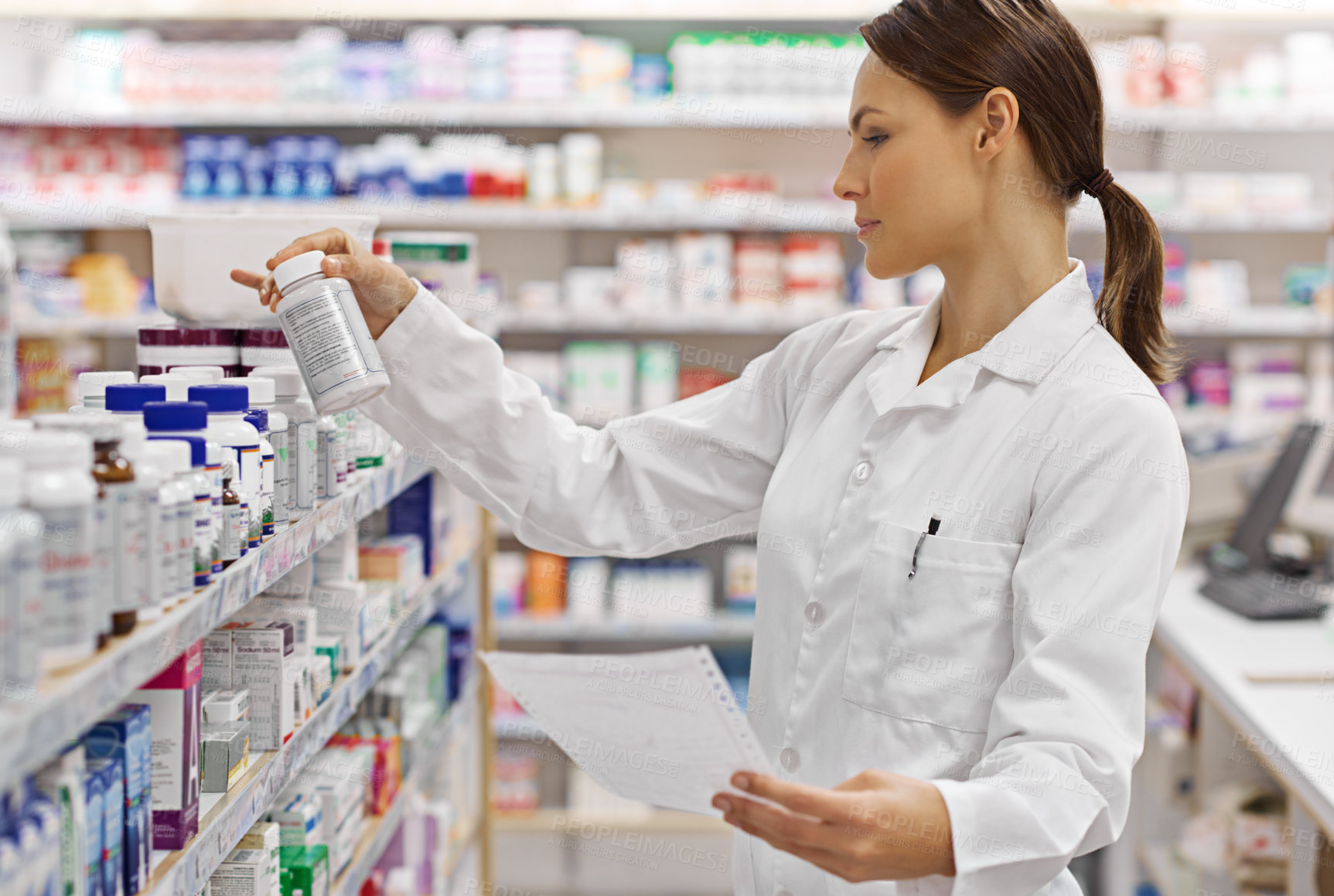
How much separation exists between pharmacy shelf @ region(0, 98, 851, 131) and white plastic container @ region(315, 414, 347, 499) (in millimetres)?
2693

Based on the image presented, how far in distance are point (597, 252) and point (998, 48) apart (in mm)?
3354

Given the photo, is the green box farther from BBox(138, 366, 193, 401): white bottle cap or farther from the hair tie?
the hair tie

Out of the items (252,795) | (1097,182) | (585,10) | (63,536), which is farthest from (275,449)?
(585,10)

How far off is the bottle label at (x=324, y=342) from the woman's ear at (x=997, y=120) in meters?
0.76

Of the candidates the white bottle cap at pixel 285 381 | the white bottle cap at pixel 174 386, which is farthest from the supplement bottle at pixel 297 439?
the white bottle cap at pixel 174 386

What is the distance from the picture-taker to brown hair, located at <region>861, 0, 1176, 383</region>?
1.34m

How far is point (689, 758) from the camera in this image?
3.82 feet

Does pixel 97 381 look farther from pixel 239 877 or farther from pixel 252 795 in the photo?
pixel 239 877

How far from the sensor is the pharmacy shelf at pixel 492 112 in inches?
158

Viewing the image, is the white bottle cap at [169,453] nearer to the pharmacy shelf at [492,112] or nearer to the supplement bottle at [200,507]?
the supplement bottle at [200,507]

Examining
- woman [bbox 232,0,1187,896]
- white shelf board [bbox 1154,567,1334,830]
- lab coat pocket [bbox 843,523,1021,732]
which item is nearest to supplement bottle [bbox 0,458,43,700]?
woman [bbox 232,0,1187,896]

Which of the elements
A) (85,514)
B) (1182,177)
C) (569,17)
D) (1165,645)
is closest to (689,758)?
(85,514)

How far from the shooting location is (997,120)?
4.44 feet

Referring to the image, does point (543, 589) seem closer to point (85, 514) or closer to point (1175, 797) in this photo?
point (1175, 797)
